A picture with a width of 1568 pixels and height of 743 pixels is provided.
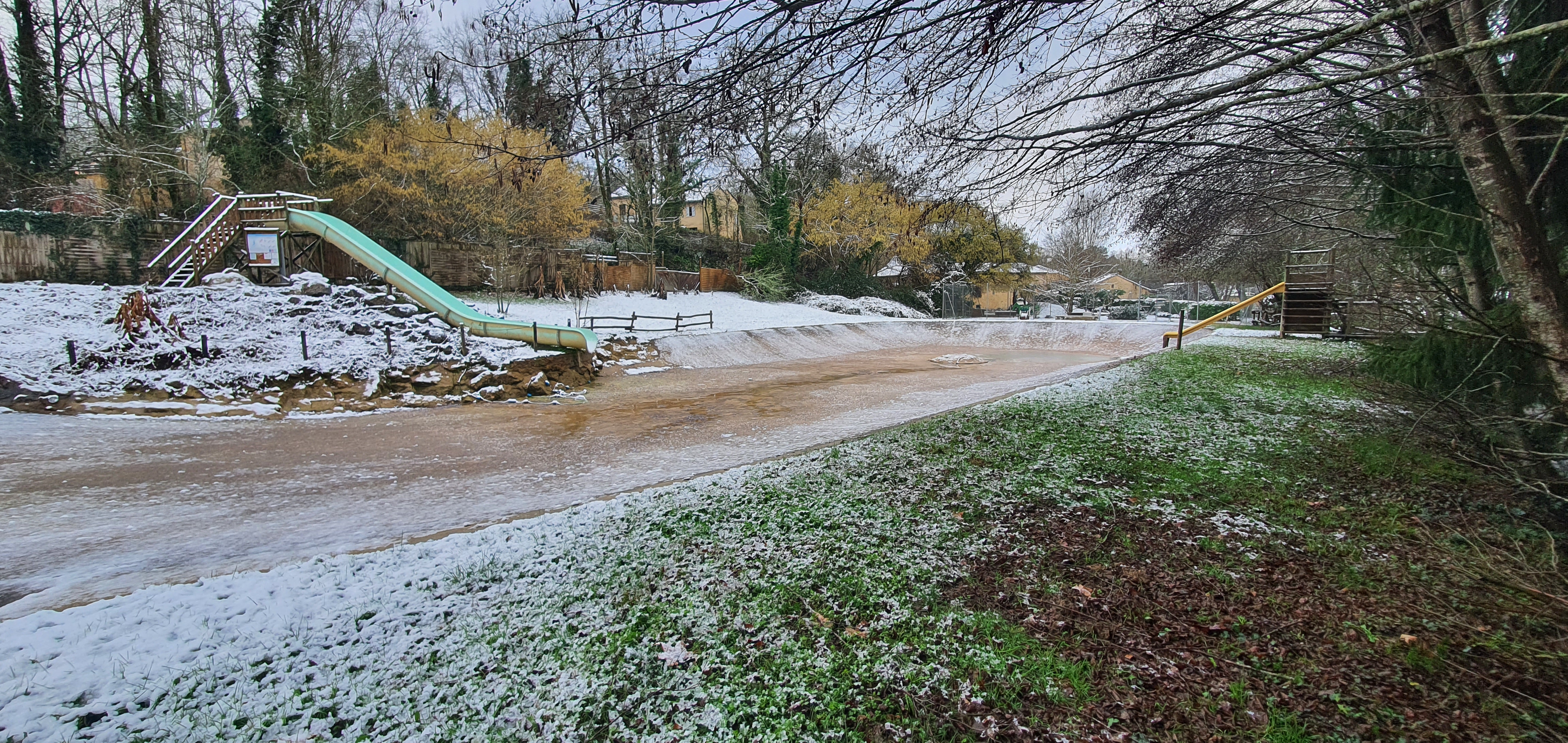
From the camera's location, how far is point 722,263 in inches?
1470

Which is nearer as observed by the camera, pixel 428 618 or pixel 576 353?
pixel 428 618

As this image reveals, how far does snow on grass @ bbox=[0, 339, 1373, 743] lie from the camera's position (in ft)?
8.29

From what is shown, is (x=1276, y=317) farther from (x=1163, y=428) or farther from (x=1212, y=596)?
(x=1212, y=596)

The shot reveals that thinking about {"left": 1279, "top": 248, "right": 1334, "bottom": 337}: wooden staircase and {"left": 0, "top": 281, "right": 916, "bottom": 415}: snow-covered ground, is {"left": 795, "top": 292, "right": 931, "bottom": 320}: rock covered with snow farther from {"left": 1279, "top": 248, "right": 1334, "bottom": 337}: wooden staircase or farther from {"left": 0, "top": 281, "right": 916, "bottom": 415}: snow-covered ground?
{"left": 0, "top": 281, "right": 916, "bottom": 415}: snow-covered ground

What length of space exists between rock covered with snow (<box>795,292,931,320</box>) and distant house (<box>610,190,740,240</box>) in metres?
7.18

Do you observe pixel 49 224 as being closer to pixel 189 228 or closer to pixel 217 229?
pixel 189 228

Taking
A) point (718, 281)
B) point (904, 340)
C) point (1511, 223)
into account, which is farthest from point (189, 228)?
point (904, 340)

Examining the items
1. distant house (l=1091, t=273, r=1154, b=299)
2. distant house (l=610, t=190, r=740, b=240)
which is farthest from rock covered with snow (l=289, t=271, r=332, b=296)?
distant house (l=1091, t=273, r=1154, b=299)

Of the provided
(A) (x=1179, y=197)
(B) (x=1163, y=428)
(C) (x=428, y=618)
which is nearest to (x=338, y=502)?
(C) (x=428, y=618)

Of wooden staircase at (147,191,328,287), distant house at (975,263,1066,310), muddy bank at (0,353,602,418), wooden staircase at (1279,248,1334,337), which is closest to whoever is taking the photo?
muddy bank at (0,353,602,418)

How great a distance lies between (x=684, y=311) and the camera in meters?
26.5

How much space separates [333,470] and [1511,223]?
34.5 ft

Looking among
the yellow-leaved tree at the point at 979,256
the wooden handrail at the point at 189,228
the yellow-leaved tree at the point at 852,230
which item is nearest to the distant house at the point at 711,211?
the yellow-leaved tree at the point at 852,230

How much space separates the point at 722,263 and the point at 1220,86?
34496mm
